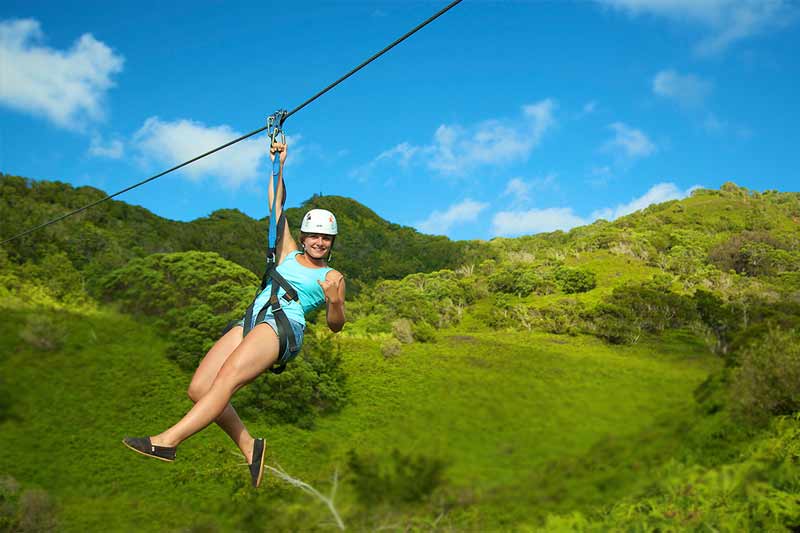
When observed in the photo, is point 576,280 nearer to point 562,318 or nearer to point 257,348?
point 562,318

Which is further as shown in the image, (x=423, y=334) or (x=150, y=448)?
(x=423, y=334)

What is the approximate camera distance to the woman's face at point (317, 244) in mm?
2920

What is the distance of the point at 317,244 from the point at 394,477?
13.1 m

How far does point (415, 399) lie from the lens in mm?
18016

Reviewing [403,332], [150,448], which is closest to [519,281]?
[403,332]

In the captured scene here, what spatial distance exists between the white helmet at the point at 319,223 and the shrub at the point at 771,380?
38.9ft

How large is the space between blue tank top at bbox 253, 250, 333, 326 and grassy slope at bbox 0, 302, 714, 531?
38.9ft

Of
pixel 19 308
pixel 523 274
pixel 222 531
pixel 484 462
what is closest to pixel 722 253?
pixel 523 274

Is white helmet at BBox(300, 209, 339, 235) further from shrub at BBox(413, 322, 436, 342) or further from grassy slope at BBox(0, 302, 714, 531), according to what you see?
shrub at BBox(413, 322, 436, 342)

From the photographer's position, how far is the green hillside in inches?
502

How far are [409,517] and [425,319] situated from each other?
34.3 ft

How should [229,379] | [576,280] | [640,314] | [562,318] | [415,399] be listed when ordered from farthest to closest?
[576,280] < [562,318] < [640,314] < [415,399] < [229,379]

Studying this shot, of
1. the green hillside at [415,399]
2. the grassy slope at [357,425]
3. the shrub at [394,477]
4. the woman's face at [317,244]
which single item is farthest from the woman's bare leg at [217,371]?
the shrub at [394,477]

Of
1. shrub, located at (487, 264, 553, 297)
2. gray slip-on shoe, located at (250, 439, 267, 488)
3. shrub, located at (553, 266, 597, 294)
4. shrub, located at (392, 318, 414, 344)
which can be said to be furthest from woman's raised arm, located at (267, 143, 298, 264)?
shrub, located at (487, 264, 553, 297)
